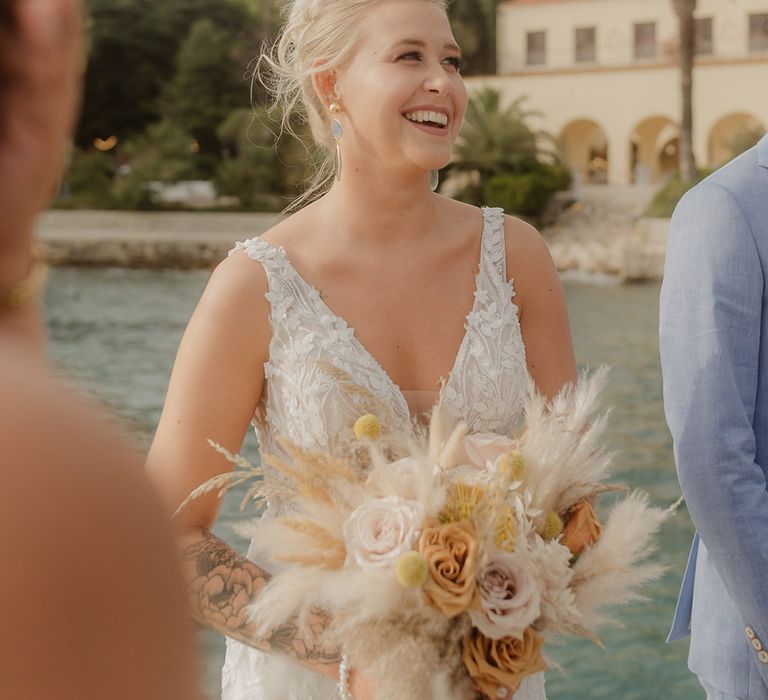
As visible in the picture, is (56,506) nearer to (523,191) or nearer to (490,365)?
(490,365)

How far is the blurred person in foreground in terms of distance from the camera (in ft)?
1.75

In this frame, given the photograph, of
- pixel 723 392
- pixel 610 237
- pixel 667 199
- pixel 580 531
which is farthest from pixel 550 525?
pixel 610 237

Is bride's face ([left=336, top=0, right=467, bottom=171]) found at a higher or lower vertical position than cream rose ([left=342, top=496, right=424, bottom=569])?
A: higher

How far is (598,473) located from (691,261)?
0.50 metres

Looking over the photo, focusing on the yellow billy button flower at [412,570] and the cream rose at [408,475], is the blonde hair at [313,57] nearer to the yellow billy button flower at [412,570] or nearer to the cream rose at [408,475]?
the cream rose at [408,475]

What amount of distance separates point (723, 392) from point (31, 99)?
5.69 ft

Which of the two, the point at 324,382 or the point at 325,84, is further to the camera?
the point at 325,84

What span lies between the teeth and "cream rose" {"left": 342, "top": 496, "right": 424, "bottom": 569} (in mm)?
943

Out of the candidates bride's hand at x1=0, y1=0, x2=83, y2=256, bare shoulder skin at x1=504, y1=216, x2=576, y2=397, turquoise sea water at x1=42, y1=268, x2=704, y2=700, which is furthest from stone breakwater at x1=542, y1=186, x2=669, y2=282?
bride's hand at x1=0, y1=0, x2=83, y2=256

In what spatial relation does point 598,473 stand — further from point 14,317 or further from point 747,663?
point 14,317

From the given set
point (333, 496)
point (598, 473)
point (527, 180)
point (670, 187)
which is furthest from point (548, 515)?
point (527, 180)

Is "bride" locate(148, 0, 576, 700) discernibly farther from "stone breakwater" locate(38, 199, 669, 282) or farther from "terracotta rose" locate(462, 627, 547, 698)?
"stone breakwater" locate(38, 199, 669, 282)

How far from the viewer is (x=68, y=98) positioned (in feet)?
2.04

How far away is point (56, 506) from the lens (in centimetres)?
54
